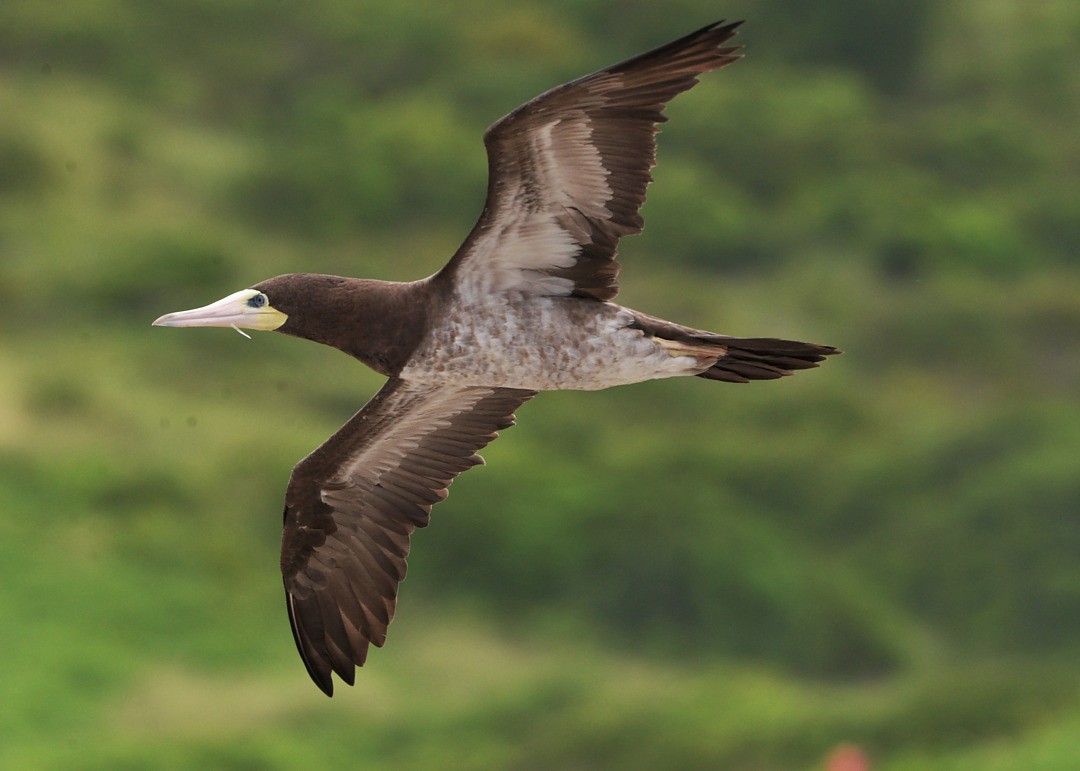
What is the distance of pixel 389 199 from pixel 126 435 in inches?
429

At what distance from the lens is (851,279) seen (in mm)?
45156

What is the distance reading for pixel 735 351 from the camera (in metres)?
10.4

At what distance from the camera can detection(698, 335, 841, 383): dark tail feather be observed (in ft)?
33.9

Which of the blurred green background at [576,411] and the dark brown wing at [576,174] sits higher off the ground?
the dark brown wing at [576,174]

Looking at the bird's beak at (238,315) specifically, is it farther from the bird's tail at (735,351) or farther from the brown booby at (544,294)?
the bird's tail at (735,351)

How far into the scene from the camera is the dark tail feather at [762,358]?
10320 mm

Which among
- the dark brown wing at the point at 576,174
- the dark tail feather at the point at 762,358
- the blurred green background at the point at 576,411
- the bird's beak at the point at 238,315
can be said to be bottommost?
the blurred green background at the point at 576,411

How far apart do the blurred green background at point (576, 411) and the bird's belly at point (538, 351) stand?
1871cm

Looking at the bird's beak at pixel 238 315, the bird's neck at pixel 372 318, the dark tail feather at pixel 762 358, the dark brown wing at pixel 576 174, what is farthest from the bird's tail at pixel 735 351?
the bird's beak at pixel 238 315

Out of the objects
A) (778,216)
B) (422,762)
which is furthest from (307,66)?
(422,762)

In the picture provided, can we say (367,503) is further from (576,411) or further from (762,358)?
(576,411)

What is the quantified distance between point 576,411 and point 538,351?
29.6 meters

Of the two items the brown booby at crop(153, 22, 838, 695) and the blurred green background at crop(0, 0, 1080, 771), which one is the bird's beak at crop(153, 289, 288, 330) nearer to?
the brown booby at crop(153, 22, 838, 695)

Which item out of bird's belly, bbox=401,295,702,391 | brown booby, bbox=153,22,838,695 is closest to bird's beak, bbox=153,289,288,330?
brown booby, bbox=153,22,838,695
